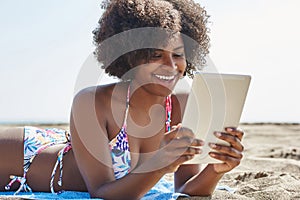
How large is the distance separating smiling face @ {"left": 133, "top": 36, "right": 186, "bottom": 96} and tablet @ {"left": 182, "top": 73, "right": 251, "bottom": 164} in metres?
0.33

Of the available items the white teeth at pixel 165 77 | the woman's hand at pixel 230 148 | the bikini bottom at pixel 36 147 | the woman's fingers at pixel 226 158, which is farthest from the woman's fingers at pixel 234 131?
the bikini bottom at pixel 36 147

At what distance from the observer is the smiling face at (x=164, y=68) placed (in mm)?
2445

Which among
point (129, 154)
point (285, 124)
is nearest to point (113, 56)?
point (129, 154)

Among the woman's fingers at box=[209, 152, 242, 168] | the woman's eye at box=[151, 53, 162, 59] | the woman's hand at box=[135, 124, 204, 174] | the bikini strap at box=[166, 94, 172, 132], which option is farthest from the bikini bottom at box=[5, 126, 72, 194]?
the woman's fingers at box=[209, 152, 242, 168]

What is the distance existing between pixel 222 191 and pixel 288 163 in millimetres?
1764

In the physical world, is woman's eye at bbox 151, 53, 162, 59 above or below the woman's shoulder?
above

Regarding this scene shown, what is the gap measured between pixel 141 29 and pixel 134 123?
1.90 ft

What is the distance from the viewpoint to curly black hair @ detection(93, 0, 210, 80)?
254 centimetres

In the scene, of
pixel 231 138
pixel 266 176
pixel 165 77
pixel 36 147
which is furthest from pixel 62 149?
pixel 266 176

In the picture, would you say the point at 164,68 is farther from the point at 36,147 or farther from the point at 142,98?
the point at 36,147

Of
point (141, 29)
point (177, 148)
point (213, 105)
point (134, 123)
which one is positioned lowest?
point (134, 123)

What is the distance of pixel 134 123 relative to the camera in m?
2.75

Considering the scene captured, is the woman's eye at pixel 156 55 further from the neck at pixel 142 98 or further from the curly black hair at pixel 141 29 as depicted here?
the neck at pixel 142 98

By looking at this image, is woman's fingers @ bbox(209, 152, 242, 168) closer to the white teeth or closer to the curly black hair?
the white teeth
